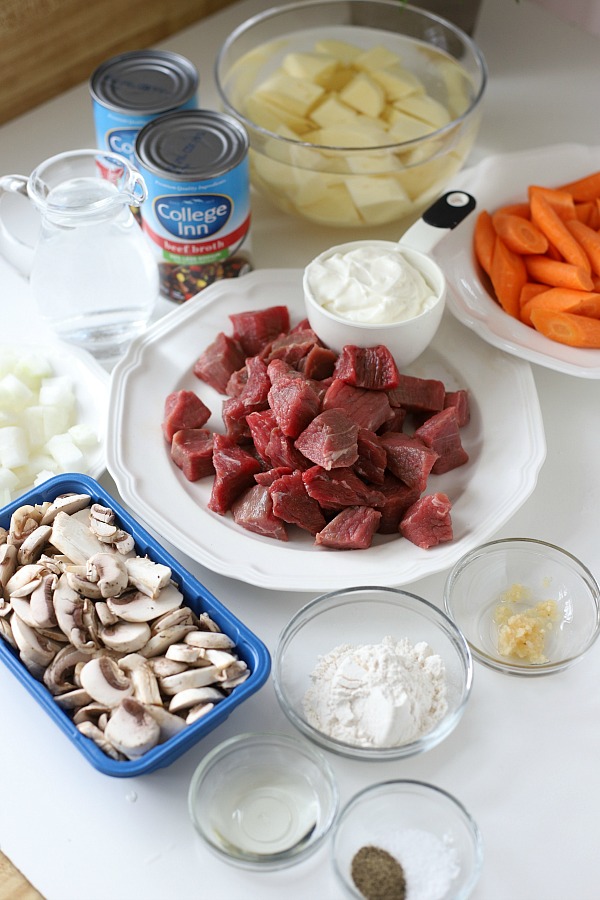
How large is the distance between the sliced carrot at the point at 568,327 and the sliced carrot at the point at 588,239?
0.47ft

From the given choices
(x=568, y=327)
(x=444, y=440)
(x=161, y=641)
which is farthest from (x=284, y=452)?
(x=568, y=327)

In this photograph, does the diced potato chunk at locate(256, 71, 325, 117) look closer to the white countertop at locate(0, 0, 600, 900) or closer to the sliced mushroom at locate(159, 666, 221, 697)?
the white countertop at locate(0, 0, 600, 900)

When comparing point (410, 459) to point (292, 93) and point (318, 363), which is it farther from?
point (292, 93)

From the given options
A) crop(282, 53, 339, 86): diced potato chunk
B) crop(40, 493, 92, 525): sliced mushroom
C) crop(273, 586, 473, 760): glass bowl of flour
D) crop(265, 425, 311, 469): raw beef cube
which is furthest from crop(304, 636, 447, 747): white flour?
crop(282, 53, 339, 86): diced potato chunk

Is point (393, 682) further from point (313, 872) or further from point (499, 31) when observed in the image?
point (499, 31)

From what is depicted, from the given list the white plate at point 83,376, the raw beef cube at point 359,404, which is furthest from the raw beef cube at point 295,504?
the white plate at point 83,376

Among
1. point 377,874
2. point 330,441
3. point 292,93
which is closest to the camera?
point 377,874

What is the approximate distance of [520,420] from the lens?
64.2 inches

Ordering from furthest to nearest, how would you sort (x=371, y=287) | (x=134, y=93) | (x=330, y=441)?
(x=134, y=93) < (x=371, y=287) < (x=330, y=441)

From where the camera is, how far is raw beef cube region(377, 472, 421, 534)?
148 centimetres

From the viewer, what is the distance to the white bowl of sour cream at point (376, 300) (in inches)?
64.0

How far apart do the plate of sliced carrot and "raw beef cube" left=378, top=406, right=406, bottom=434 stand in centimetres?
23

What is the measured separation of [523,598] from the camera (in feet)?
4.72

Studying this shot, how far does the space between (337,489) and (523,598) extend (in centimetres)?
33
